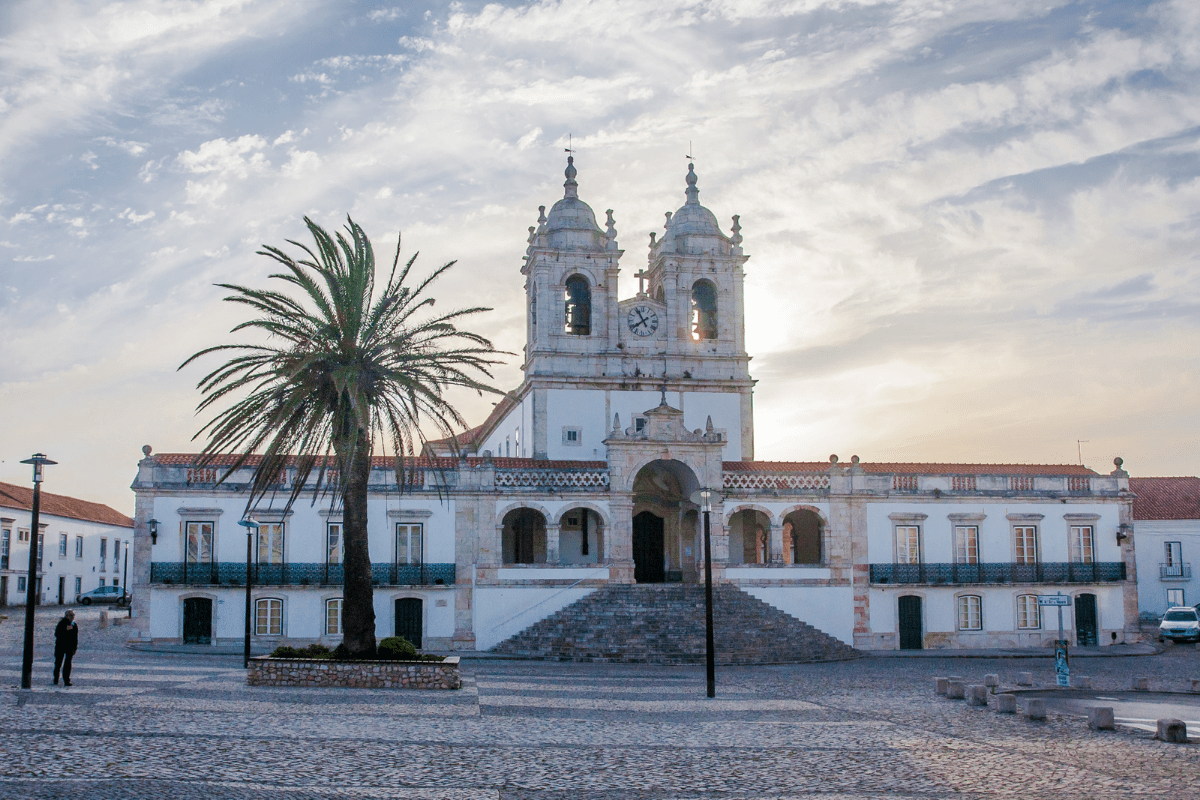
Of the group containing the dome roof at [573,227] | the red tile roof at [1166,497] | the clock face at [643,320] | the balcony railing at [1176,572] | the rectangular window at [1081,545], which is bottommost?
the balcony railing at [1176,572]

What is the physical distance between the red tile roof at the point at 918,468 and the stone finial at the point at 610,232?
9.64 metres

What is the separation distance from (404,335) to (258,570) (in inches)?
527

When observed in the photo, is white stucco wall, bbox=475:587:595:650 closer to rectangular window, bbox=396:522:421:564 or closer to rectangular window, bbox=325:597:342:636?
rectangular window, bbox=396:522:421:564

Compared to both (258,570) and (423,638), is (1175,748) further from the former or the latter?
(258,570)

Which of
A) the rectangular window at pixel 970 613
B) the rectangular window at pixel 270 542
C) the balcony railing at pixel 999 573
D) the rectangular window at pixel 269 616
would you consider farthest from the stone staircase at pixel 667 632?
the rectangular window at pixel 270 542

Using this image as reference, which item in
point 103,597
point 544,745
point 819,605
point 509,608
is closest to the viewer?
point 544,745

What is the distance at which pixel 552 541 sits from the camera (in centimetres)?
3653

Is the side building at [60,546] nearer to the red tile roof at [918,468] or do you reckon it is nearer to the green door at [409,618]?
the green door at [409,618]

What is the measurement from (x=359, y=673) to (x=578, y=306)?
23.6 meters

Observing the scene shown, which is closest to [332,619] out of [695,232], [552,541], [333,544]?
[333,544]

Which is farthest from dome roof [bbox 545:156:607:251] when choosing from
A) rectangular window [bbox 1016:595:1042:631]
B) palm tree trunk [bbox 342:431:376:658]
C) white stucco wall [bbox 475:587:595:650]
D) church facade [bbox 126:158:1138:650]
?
palm tree trunk [bbox 342:431:376:658]

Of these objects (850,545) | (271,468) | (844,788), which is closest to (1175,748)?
(844,788)

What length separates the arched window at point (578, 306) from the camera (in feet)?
143

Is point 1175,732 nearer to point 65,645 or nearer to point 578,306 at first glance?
point 65,645
